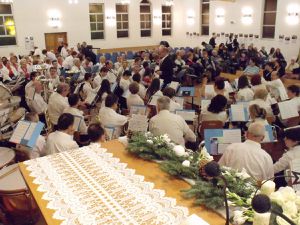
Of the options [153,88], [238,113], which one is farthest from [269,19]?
[238,113]

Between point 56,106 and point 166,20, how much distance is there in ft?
51.9

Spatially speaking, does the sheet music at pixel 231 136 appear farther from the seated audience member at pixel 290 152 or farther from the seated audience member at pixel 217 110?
the seated audience member at pixel 217 110

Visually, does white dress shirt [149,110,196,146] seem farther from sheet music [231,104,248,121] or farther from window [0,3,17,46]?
window [0,3,17,46]

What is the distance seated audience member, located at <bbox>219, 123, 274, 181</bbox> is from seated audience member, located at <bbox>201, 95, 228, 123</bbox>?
→ 1.78m

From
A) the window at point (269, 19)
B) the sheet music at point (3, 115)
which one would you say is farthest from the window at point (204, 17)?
the sheet music at point (3, 115)

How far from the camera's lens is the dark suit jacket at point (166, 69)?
886cm

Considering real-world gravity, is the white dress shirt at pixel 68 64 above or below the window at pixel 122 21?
below

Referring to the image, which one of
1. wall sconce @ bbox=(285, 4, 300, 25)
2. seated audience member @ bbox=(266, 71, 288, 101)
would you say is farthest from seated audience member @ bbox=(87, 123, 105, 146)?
wall sconce @ bbox=(285, 4, 300, 25)

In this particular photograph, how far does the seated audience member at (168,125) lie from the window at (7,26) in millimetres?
13268

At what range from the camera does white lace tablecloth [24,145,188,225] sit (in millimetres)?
1993

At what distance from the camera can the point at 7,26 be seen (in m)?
15.5

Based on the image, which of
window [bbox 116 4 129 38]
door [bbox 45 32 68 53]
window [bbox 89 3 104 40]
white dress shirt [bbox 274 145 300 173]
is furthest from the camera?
window [bbox 116 4 129 38]

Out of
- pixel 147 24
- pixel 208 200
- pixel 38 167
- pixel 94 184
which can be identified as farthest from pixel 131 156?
pixel 147 24

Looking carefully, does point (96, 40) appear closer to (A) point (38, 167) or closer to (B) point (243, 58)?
(B) point (243, 58)
